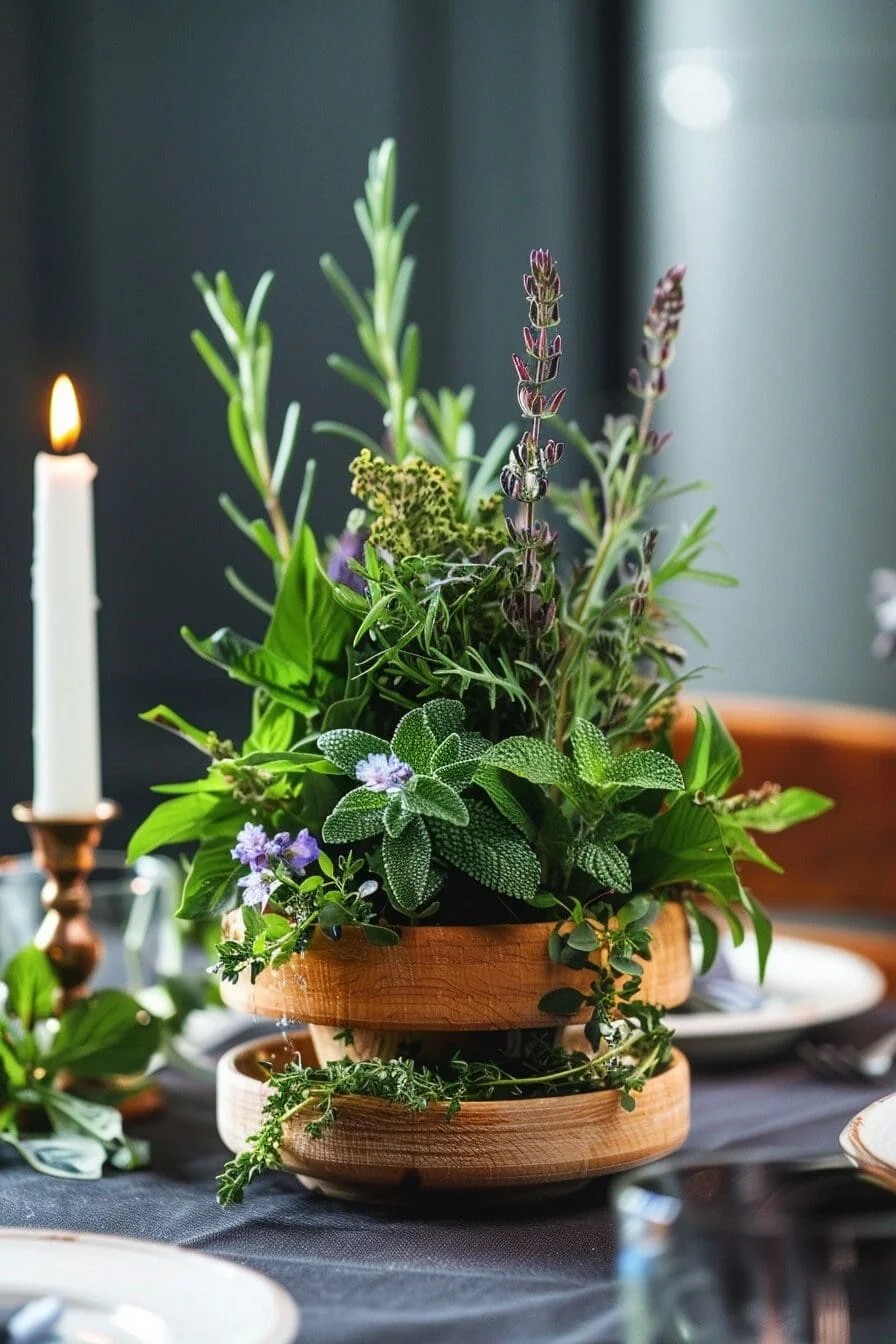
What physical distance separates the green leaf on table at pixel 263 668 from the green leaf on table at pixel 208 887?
0.07m

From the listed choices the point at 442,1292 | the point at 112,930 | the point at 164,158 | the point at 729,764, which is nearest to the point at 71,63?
the point at 164,158

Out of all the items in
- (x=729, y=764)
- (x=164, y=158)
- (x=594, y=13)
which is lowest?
(x=729, y=764)

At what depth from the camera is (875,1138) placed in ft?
1.71

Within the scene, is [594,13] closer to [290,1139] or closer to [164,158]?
[164,158]

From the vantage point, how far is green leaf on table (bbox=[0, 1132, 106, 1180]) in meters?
0.62

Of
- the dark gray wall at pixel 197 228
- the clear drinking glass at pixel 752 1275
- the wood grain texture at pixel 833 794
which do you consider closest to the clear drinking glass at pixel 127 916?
the clear drinking glass at pixel 752 1275

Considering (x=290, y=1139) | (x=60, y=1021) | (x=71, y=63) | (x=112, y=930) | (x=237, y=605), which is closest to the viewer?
(x=290, y=1139)

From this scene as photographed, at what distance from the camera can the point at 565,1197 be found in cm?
58

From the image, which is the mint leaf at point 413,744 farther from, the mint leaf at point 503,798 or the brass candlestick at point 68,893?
the brass candlestick at point 68,893

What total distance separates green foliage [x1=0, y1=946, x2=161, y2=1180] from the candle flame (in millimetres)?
240

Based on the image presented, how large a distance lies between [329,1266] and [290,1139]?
56mm

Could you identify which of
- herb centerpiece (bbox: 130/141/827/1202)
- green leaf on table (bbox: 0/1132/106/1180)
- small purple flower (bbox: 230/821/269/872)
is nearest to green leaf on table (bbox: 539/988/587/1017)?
herb centerpiece (bbox: 130/141/827/1202)

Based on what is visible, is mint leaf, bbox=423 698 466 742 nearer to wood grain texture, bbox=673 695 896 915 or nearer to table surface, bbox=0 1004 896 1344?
table surface, bbox=0 1004 896 1344

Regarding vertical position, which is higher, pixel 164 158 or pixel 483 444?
pixel 164 158
